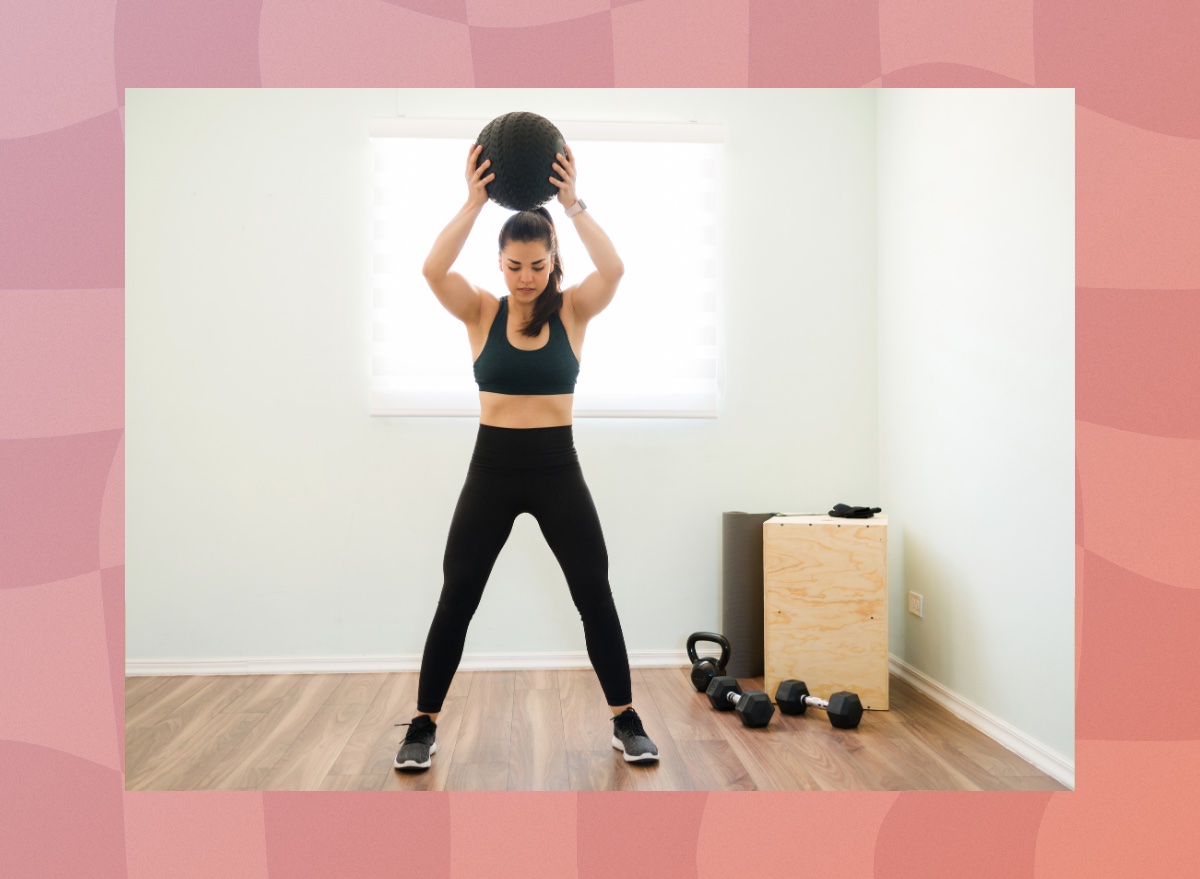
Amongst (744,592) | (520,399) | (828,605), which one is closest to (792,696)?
(828,605)

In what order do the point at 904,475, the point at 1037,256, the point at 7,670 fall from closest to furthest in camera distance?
the point at 7,670, the point at 1037,256, the point at 904,475

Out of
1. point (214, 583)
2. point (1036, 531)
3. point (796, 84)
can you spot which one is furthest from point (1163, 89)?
point (214, 583)

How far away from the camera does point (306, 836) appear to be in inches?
53.2

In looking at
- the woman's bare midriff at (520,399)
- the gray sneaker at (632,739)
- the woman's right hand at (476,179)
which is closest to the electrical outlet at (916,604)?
the gray sneaker at (632,739)

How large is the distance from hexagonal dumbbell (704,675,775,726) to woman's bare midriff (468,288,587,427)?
3.32 ft

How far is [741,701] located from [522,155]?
5.50 ft

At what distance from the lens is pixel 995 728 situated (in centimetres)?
219

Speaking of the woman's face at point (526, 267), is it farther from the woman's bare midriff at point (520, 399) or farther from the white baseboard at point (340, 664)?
the white baseboard at point (340, 664)

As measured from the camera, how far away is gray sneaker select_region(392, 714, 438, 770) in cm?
199

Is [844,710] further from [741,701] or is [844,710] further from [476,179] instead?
[476,179]

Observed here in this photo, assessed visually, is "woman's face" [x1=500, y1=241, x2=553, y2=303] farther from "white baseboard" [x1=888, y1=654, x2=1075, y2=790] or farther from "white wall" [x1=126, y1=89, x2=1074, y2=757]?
"white baseboard" [x1=888, y1=654, x2=1075, y2=790]

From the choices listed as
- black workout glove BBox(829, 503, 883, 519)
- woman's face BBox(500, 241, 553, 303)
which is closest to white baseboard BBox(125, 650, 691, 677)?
black workout glove BBox(829, 503, 883, 519)

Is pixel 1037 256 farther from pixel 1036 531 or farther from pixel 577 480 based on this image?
pixel 577 480

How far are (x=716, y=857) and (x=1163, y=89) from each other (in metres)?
1.58
